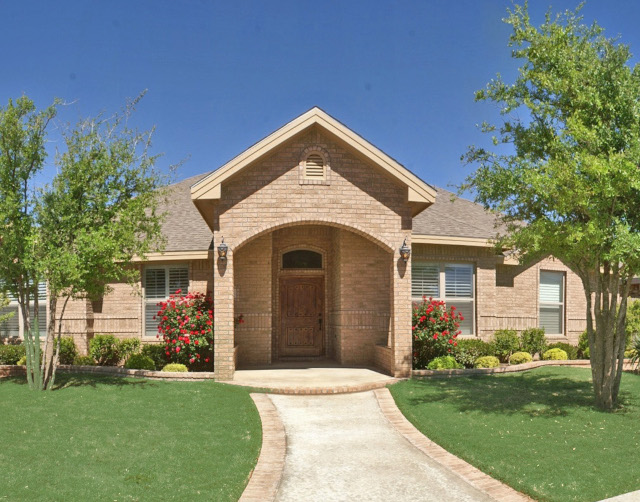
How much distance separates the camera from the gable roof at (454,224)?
17.1m

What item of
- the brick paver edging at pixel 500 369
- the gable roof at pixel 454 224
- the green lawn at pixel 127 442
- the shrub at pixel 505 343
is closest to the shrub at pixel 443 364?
the brick paver edging at pixel 500 369

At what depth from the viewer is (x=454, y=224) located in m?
18.5

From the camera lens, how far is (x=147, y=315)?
17.4 metres

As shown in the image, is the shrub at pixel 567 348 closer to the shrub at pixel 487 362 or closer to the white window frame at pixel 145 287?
the shrub at pixel 487 362

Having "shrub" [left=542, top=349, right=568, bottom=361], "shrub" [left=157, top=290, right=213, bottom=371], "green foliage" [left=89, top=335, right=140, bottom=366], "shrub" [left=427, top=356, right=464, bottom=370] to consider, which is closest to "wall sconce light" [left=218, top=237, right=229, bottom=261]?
"shrub" [left=157, top=290, right=213, bottom=371]

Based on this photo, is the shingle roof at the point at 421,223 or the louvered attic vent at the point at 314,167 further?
the shingle roof at the point at 421,223

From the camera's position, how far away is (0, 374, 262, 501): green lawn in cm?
659

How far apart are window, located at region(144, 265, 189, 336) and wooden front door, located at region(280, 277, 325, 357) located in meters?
2.99

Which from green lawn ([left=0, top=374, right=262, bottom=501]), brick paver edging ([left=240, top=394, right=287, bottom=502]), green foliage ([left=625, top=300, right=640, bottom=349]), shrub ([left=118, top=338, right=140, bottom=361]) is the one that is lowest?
Answer: brick paver edging ([left=240, top=394, right=287, bottom=502])

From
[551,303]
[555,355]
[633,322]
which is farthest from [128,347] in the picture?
[633,322]

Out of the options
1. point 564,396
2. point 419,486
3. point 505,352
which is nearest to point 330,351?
point 505,352

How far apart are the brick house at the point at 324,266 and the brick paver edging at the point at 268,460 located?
3.10 metres

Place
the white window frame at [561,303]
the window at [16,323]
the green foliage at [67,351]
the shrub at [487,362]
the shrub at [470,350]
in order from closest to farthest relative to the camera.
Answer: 1. the shrub at [487,362]
2. the shrub at [470,350]
3. the green foliage at [67,351]
4. the window at [16,323]
5. the white window frame at [561,303]

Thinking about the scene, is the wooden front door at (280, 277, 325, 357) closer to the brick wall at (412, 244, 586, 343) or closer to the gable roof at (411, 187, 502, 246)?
the brick wall at (412, 244, 586, 343)
